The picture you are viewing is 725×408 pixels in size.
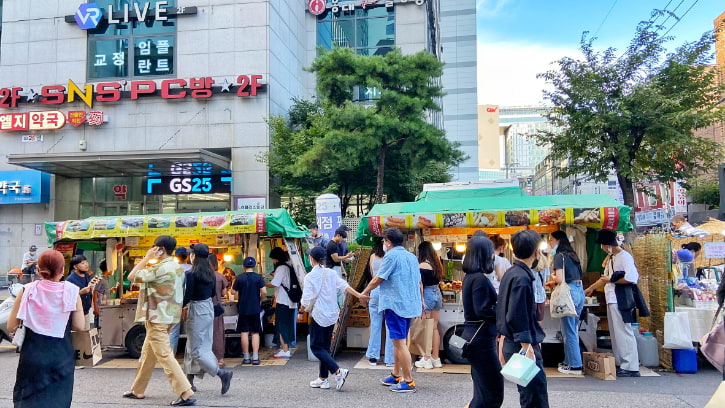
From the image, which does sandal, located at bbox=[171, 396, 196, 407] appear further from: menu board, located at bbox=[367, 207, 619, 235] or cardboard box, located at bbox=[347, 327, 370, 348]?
menu board, located at bbox=[367, 207, 619, 235]

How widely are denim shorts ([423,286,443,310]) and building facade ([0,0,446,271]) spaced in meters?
11.2

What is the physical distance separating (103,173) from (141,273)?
48.8ft

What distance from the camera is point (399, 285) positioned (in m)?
6.41

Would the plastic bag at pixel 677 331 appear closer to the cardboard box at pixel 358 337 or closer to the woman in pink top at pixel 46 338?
the cardboard box at pixel 358 337

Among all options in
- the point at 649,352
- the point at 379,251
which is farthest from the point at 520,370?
the point at 649,352

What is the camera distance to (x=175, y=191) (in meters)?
19.0

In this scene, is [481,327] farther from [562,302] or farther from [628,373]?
[628,373]

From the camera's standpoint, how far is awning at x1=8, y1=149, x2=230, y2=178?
1639cm

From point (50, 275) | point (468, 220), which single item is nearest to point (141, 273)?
point (50, 275)

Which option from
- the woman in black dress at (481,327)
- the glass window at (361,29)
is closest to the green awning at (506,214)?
the woman in black dress at (481,327)

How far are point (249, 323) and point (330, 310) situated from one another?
2.16 meters

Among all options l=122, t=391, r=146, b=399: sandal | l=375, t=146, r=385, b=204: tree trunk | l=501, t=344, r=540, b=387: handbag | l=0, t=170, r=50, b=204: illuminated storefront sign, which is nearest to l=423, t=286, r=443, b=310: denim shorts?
l=501, t=344, r=540, b=387: handbag

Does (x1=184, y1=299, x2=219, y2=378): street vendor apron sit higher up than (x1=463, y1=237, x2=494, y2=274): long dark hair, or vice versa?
(x1=463, y1=237, x2=494, y2=274): long dark hair

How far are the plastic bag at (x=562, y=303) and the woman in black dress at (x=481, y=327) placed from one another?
2822 mm
